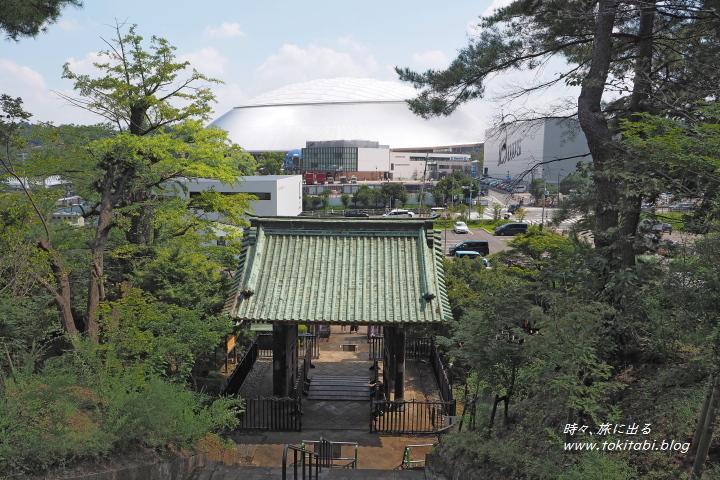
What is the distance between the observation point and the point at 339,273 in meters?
13.5

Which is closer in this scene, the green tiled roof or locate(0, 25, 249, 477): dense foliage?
locate(0, 25, 249, 477): dense foliage

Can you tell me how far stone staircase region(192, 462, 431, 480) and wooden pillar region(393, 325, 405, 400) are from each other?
3.76 meters

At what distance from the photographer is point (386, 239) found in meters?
14.4

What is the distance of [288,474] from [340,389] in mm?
5586

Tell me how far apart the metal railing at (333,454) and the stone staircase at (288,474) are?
113 centimetres

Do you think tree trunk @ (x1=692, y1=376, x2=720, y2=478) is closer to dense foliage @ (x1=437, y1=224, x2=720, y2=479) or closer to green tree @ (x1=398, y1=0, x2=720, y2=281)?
dense foliage @ (x1=437, y1=224, x2=720, y2=479)

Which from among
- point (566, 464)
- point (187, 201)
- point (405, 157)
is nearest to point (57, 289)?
point (187, 201)

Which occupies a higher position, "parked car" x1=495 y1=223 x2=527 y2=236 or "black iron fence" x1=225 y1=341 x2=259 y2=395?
"parked car" x1=495 y1=223 x2=527 y2=236

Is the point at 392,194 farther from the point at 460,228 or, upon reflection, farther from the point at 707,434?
the point at 707,434

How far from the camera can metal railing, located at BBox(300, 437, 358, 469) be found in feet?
36.3

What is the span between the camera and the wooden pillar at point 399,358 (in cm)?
1339

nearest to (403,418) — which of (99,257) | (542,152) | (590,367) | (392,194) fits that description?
(590,367)

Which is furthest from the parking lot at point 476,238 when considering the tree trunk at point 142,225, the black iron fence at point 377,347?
the tree trunk at point 142,225

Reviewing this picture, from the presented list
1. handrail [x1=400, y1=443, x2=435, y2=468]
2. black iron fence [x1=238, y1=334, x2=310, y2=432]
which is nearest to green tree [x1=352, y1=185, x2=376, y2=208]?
black iron fence [x1=238, y1=334, x2=310, y2=432]
